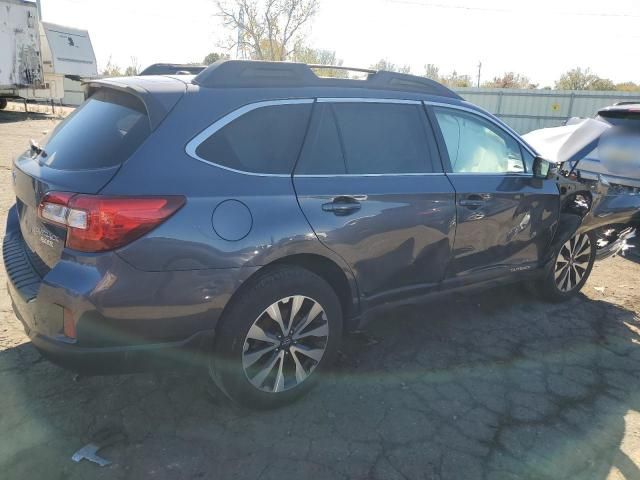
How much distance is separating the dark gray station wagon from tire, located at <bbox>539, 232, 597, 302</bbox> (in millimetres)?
1279

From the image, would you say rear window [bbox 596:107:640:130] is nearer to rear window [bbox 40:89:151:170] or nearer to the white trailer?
rear window [bbox 40:89:151:170]

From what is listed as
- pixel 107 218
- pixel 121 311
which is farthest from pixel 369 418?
pixel 107 218

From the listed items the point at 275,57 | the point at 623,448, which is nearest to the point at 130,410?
A: the point at 623,448

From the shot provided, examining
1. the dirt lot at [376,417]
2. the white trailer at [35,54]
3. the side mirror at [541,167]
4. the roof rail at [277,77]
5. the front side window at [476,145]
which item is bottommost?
the dirt lot at [376,417]

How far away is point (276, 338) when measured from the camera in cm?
279

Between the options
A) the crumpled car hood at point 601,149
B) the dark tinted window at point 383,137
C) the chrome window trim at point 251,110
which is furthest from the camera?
the crumpled car hood at point 601,149

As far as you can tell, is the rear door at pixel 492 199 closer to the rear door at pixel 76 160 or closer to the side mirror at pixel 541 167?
the side mirror at pixel 541 167

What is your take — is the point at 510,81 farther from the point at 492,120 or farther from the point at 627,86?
the point at 492,120

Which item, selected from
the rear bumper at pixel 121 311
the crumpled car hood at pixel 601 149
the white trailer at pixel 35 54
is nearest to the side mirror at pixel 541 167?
the crumpled car hood at pixel 601 149

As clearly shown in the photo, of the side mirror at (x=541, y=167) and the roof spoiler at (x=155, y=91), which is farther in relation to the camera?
the side mirror at (x=541, y=167)

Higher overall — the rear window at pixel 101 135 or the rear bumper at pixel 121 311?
the rear window at pixel 101 135

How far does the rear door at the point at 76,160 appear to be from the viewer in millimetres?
2387

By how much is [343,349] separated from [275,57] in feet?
101

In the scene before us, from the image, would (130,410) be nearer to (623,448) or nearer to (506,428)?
(506,428)
